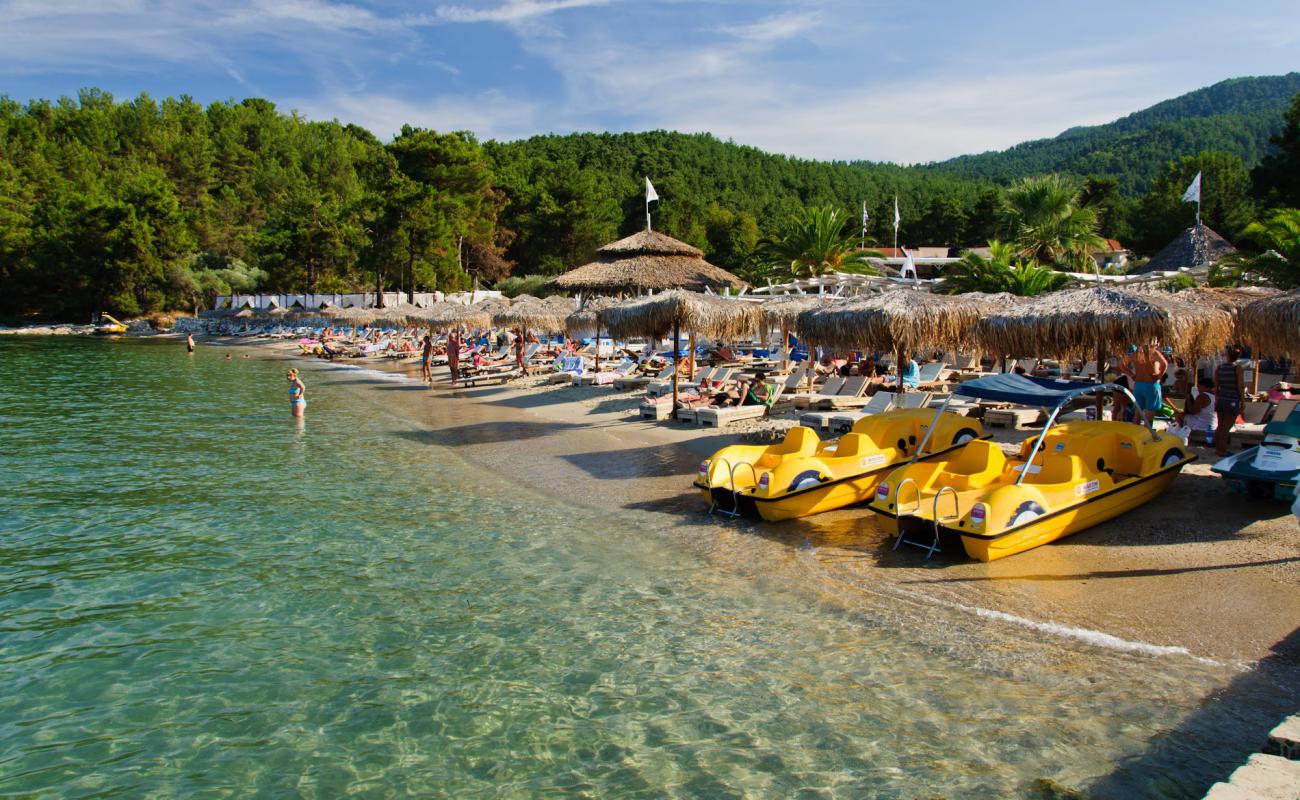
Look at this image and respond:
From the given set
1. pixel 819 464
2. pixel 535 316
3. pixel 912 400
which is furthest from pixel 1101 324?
pixel 535 316

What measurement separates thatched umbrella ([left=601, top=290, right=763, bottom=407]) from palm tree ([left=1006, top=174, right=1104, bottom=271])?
14.1 metres

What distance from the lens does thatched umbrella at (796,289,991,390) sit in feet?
37.7

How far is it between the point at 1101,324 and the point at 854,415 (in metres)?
3.58

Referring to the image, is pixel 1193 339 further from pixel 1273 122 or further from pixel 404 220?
pixel 1273 122

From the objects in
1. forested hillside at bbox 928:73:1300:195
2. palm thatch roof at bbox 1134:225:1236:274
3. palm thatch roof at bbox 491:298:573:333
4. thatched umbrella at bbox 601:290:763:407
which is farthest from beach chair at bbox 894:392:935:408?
forested hillside at bbox 928:73:1300:195

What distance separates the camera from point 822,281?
19406 millimetres

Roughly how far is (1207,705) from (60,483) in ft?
45.6

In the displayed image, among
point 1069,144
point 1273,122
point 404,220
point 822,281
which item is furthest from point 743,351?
point 1069,144

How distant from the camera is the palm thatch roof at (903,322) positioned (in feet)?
37.7

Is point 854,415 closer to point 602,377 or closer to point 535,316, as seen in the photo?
point 602,377

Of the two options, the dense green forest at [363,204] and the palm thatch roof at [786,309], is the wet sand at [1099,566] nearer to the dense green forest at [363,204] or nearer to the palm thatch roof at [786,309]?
the palm thatch roof at [786,309]

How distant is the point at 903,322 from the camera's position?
11461mm

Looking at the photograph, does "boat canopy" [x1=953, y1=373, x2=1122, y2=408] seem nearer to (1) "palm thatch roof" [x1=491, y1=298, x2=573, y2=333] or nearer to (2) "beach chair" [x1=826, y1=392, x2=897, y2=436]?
(2) "beach chair" [x1=826, y1=392, x2=897, y2=436]

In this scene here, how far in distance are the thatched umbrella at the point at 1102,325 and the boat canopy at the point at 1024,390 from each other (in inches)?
44.0
